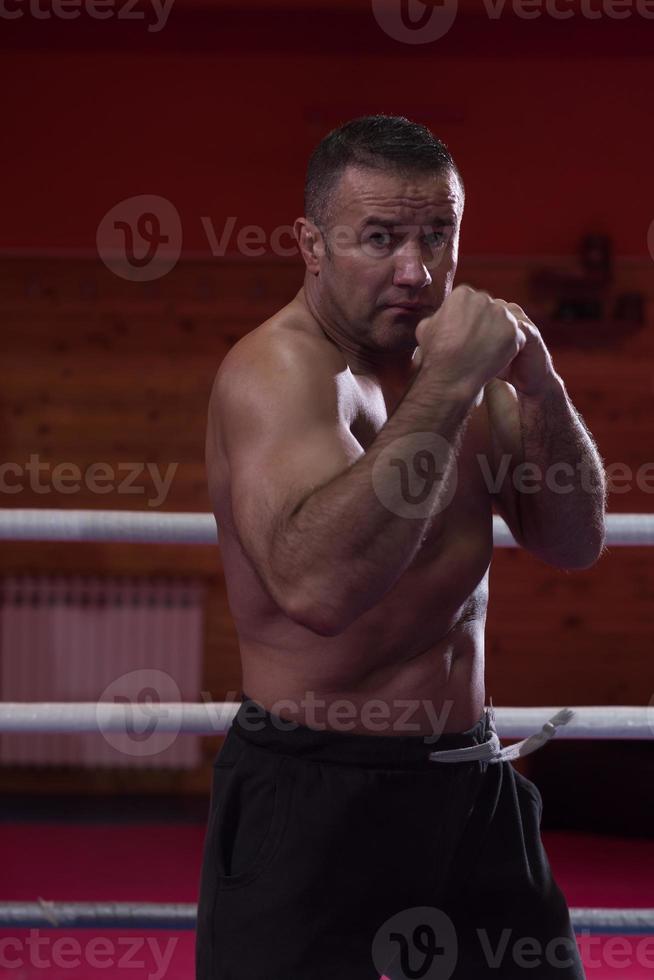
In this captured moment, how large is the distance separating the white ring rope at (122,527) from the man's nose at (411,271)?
49 centimetres

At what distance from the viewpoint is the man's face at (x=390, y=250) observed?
132 cm

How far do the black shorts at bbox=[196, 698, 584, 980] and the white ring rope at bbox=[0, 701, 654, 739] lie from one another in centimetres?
38

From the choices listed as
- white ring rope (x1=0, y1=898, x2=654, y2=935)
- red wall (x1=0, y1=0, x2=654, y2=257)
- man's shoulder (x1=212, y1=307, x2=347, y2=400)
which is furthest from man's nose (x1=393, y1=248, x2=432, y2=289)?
red wall (x1=0, y1=0, x2=654, y2=257)

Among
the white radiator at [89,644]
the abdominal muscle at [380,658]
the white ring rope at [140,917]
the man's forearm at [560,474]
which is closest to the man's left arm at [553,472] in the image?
the man's forearm at [560,474]

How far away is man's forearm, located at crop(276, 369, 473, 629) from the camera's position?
112cm

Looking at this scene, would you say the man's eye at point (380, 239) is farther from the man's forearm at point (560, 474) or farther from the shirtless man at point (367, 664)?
the man's forearm at point (560, 474)

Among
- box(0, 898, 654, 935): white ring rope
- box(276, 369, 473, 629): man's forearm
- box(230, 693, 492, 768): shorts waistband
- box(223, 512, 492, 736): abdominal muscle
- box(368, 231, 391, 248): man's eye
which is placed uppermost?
box(368, 231, 391, 248): man's eye

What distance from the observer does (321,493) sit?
3.76 feet

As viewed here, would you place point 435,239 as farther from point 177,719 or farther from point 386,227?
point 177,719

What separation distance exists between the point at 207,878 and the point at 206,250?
13.4 ft

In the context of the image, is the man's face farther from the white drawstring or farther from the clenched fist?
the white drawstring

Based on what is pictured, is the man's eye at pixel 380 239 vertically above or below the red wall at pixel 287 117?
below

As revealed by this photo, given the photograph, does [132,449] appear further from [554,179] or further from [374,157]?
[374,157]

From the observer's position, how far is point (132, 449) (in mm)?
5273
